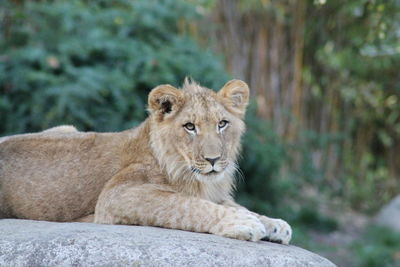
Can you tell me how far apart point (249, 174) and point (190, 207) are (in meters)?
6.04

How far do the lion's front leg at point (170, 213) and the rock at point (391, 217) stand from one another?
291 inches

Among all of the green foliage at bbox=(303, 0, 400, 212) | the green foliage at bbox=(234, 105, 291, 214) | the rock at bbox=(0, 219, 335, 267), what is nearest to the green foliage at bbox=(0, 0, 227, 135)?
the green foliage at bbox=(234, 105, 291, 214)

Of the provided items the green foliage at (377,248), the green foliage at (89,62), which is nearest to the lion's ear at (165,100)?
the green foliage at (89,62)

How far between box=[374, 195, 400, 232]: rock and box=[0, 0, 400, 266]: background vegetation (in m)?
0.33

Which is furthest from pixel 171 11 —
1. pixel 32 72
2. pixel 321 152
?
pixel 321 152

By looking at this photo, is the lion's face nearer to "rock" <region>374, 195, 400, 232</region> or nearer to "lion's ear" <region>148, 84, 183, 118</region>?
"lion's ear" <region>148, 84, 183, 118</region>

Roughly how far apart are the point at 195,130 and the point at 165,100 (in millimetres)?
349

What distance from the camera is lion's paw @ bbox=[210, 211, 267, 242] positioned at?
174 inches

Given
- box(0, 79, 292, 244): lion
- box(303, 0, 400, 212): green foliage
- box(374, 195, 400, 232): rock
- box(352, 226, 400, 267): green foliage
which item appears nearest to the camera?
box(0, 79, 292, 244): lion

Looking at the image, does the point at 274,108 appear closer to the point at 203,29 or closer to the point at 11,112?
the point at 203,29

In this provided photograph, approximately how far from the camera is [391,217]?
11.7m

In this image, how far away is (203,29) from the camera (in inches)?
475

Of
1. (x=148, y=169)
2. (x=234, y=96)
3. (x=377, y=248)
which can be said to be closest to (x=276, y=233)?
(x=148, y=169)

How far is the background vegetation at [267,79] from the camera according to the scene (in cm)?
856
